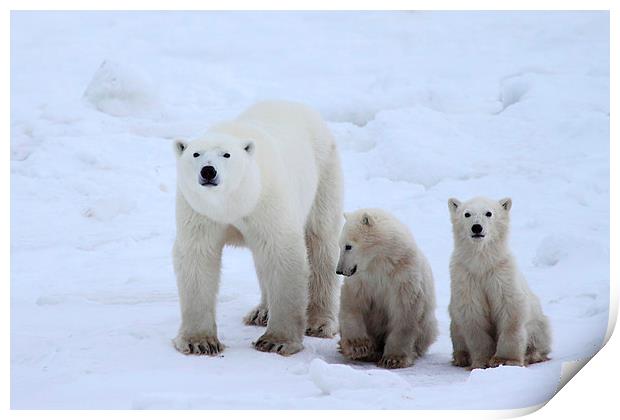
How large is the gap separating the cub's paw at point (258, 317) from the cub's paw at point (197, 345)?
2.68 feet

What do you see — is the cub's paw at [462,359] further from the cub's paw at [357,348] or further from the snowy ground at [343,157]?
the cub's paw at [357,348]

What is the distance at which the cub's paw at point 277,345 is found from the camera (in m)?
4.96

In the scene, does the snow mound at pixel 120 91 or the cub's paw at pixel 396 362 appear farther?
the snow mound at pixel 120 91

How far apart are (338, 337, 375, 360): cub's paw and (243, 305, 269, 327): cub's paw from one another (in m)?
0.81

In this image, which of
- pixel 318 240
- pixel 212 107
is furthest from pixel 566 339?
pixel 212 107

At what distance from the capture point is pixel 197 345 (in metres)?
4.91

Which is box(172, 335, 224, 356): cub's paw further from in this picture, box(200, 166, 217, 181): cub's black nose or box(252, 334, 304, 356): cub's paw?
box(200, 166, 217, 181): cub's black nose

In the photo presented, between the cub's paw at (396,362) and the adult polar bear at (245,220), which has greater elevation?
the adult polar bear at (245,220)

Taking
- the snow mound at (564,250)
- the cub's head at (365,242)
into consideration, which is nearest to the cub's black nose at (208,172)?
the cub's head at (365,242)

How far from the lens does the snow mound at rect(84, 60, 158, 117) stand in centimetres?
829

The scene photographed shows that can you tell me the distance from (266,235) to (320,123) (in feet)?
4.00

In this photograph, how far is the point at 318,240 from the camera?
577 centimetres

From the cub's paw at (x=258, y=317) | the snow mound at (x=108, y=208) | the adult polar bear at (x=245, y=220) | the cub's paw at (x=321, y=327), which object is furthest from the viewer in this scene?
the snow mound at (x=108, y=208)

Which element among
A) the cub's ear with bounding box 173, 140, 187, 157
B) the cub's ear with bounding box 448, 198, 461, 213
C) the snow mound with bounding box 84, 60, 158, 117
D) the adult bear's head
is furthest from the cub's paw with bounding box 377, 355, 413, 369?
the snow mound with bounding box 84, 60, 158, 117
